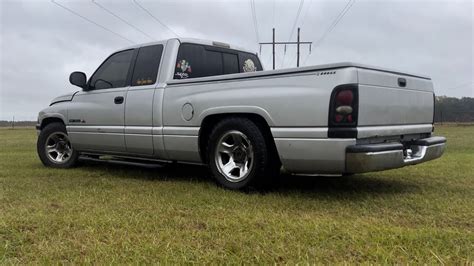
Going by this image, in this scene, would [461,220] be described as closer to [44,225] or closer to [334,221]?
[334,221]

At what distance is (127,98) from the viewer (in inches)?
241

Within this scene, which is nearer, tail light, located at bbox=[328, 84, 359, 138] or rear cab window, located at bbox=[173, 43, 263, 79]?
tail light, located at bbox=[328, 84, 359, 138]

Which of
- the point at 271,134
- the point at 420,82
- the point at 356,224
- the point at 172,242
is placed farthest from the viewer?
the point at 420,82

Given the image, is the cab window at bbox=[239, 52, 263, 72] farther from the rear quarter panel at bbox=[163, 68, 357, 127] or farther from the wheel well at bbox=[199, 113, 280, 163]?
the wheel well at bbox=[199, 113, 280, 163]

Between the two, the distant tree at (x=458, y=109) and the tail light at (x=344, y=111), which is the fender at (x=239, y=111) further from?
the distant tree at (x=458, y=109)

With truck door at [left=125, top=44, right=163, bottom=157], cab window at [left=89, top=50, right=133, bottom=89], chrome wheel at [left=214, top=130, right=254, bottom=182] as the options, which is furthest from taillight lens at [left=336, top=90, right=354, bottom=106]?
cab window at [left=89, top=50, right=133, bottom=89]

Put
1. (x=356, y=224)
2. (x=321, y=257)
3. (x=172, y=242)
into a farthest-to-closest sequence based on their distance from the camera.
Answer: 1. (x=356, y=224)
2. (x=172, y=242)
3. (x=321, y=257)

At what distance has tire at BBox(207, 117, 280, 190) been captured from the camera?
4766 millimetres

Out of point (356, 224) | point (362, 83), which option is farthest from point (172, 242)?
point (362, 83)

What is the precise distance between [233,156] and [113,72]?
2517 mm

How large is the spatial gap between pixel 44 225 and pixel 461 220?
3381mm

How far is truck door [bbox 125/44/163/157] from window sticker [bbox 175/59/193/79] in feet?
0.91

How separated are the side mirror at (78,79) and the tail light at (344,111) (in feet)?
13.3

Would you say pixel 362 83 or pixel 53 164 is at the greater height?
pixel 362 83
